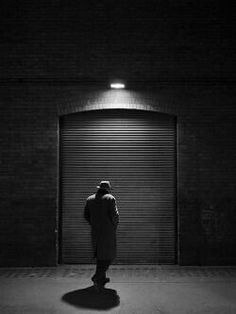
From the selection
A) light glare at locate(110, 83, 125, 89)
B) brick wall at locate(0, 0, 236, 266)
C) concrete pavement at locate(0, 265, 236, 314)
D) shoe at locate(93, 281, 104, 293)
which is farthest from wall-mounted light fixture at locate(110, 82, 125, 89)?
shoe at locate(93, 281, 104, 293)

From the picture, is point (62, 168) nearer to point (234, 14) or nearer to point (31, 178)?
point (31, 178)

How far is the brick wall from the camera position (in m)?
9.80

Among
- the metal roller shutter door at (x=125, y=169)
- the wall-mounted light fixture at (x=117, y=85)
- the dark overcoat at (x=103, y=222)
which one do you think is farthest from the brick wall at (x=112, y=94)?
the dark overcoat at (x=103, y=222)

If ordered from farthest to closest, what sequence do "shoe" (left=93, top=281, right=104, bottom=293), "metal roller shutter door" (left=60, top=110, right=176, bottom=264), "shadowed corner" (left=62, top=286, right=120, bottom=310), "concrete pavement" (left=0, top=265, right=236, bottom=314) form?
"metal roller shutter door" (left=60, top=110, right=176, bottom=264), "shoe" (left=93, top=281, right=104, bottom=293), "shadowed corner" (left=62, top=286, right=120, bottom=310), "concrete pavement" (left=0, top=265, right=236, bottom=314)

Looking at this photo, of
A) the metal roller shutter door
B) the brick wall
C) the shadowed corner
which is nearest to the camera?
the shadowed corner

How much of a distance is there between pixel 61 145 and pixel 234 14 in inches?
186

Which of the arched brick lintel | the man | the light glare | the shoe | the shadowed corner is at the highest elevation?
the light glare

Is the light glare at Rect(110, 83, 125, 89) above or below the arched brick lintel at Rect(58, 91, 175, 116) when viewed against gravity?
above

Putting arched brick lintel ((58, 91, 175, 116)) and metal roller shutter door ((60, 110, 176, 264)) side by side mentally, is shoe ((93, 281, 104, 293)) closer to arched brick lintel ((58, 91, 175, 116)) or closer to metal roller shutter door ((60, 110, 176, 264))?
metal roller shutter door ((60, 110, 176, 264))

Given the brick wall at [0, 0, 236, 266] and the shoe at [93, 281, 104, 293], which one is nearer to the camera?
the shoe at [93, 281, 104, 293]

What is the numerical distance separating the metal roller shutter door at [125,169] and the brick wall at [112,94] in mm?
281

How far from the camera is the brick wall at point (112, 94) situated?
386 inches

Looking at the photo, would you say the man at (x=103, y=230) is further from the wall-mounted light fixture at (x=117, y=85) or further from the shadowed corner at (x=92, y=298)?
the wall-mounted light fixture at (x=117, y=85)

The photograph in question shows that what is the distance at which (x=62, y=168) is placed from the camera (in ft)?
32.9
